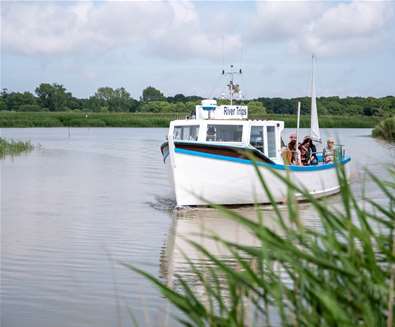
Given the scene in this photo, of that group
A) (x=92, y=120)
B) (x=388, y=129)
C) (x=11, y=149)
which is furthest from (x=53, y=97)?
(x=388, y=129)

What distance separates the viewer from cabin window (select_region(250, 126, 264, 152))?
1792 cm

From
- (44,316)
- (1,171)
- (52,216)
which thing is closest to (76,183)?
(1,171)

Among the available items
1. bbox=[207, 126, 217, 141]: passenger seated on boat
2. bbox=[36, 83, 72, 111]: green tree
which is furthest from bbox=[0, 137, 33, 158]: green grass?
bbox=[36, 83, 72, 111]: green tree

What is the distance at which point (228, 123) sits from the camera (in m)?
17.8

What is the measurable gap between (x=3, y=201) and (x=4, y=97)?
118 metres

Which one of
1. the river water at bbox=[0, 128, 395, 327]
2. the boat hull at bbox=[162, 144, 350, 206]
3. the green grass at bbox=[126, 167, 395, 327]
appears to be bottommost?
the river water at bbox=[0, 128, 395, 327]

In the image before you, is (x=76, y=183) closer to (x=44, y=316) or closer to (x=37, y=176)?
(x=37, y=176)

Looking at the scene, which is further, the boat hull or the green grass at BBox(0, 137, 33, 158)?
the green grass at BBox(0, 137, 33, 158)

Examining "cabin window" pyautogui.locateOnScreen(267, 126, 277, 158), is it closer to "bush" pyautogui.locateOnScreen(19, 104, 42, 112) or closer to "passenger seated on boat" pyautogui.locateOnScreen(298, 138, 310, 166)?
"passenger seated on boat" pyautogui.locateOnScreen(298, 138, 310, 166)

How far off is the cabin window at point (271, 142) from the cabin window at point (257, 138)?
0.56 ft

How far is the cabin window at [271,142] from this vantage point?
18102 mm

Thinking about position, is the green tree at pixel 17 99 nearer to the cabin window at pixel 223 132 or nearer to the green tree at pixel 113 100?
the green tree at pixel 113 100

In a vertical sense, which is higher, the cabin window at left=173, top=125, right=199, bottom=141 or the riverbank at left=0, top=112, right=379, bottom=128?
the cabin window at left=173, top=125, right=199, bottom=141

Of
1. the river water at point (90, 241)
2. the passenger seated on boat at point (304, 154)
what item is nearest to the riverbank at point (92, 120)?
the river water at point (90, 241)
